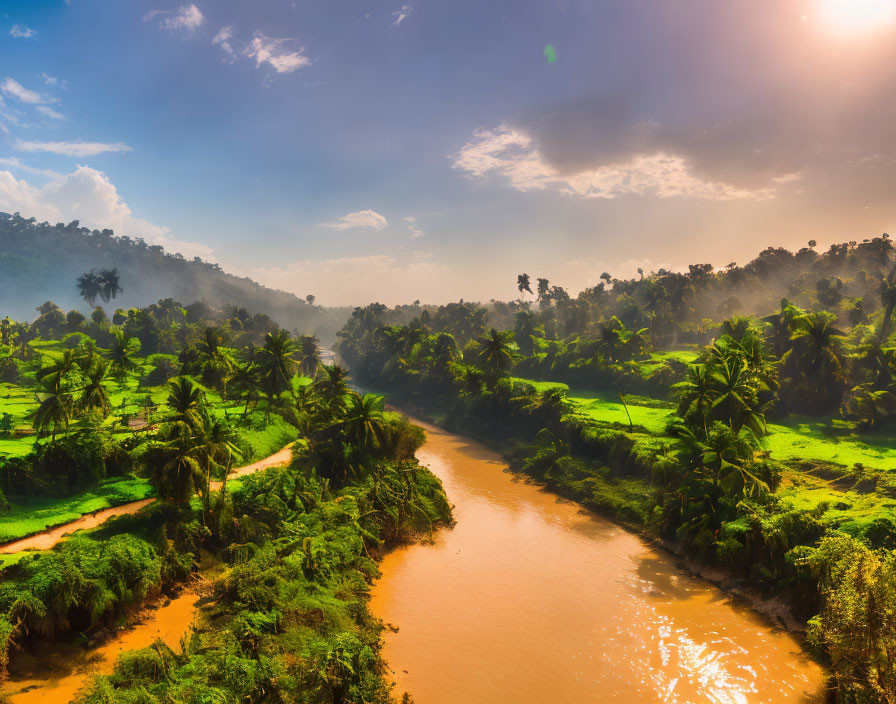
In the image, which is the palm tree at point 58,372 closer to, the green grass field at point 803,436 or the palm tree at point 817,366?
the green grass field at point 803,436

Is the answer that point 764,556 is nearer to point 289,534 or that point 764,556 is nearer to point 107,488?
point 289,534

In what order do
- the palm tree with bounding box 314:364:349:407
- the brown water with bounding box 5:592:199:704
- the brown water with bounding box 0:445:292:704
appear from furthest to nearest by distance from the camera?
the palm tree with bounding box 314:364:349:407
the brown water with bounding box 0:445:292:704
the brown water with bounding box 5:592:199:704

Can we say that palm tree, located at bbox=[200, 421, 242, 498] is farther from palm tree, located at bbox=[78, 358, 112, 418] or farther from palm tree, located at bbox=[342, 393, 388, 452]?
palm tree, located at bbox=[342, 393, 388, 452]

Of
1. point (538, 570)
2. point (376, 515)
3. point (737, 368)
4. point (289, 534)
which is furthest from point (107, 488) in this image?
point (737, 368)

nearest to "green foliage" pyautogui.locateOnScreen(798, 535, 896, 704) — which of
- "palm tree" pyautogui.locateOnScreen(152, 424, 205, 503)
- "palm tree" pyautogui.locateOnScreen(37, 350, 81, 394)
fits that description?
"palm tree" pyautogui.locateOnScreen(152, 424, 205, 503)

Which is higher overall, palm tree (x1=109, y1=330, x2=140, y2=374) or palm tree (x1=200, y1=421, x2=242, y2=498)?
palm tree (x1=109, y1=330, x2=140, y2=374)

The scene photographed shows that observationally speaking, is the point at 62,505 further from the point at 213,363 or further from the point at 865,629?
the point at 865,629

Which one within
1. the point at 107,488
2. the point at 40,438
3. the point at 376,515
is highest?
the point at 40,438

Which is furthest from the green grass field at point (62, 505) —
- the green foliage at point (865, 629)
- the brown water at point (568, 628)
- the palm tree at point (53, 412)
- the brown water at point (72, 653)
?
the green foliage at point (865, 629)
